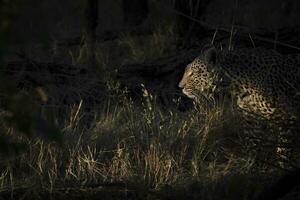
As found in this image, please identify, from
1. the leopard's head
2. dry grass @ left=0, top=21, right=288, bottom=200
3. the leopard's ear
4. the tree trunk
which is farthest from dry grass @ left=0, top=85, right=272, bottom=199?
the tree trunk

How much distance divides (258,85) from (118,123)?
1.41 meters

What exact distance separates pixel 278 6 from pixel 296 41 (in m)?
6.66

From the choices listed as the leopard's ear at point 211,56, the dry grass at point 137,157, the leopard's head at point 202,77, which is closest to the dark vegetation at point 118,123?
the dry grass at point 137,157

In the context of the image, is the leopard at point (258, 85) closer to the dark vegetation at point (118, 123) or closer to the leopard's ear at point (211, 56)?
the leopard's ear at point (211, 56)

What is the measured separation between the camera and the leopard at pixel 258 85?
5977 mm

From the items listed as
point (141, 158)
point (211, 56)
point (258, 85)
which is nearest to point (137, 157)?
point (141, 158)

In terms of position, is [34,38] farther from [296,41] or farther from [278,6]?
[278,6]

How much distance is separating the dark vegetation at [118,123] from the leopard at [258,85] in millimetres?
237

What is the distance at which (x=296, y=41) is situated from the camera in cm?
862

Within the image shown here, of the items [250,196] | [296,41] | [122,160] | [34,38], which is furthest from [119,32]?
[34,38]

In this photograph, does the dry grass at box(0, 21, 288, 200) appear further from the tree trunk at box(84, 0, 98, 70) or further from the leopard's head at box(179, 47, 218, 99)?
the tree trunk at box(84, 0, 98, 70)

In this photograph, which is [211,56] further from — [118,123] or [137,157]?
[137,157]

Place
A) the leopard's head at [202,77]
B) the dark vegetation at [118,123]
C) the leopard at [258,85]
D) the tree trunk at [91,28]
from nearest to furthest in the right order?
1. the dark vegetation at [118,123]
2. the leopard at [258,85]
3. the leopard's head at [202,77]
4. the tree trunk at [91,28]

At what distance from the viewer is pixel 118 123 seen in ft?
22.4
